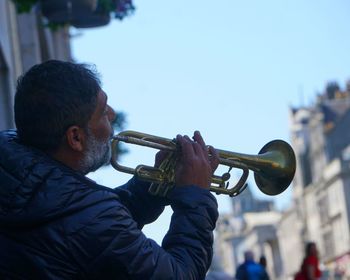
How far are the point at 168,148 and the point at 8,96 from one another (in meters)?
8.36

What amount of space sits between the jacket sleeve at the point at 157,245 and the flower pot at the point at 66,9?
792 cm

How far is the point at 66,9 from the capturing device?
40.1 ft

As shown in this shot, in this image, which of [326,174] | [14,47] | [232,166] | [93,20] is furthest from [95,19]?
[326,174]

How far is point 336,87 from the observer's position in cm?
10475

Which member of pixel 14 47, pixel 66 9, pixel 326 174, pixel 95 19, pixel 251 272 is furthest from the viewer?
pixel 326 174

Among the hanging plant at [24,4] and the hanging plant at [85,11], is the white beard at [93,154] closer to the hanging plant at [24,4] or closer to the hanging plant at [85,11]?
the hanging plant at [24,4]

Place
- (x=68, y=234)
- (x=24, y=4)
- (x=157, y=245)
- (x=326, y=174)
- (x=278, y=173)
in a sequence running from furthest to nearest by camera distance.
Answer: (x=326, y=174), (x=24, y=4), (x=278, y=173), (x=157, y=245), (x=68, y=234)

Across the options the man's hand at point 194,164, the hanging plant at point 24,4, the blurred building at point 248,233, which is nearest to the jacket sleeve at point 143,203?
the man's hand at point 194,164

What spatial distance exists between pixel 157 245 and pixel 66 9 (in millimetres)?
8553

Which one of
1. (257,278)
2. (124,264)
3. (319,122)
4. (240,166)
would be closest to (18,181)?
(124,264)

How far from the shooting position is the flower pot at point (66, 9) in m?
12.0

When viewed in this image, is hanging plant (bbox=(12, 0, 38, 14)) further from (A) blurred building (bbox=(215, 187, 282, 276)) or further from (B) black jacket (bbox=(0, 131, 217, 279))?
(A) blurred building (bbox=(215, 187, 282, 276))

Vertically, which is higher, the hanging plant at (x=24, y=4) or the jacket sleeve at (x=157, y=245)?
the hanging plant at (x=24, y=4)

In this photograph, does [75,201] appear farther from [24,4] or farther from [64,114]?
[24,4]
